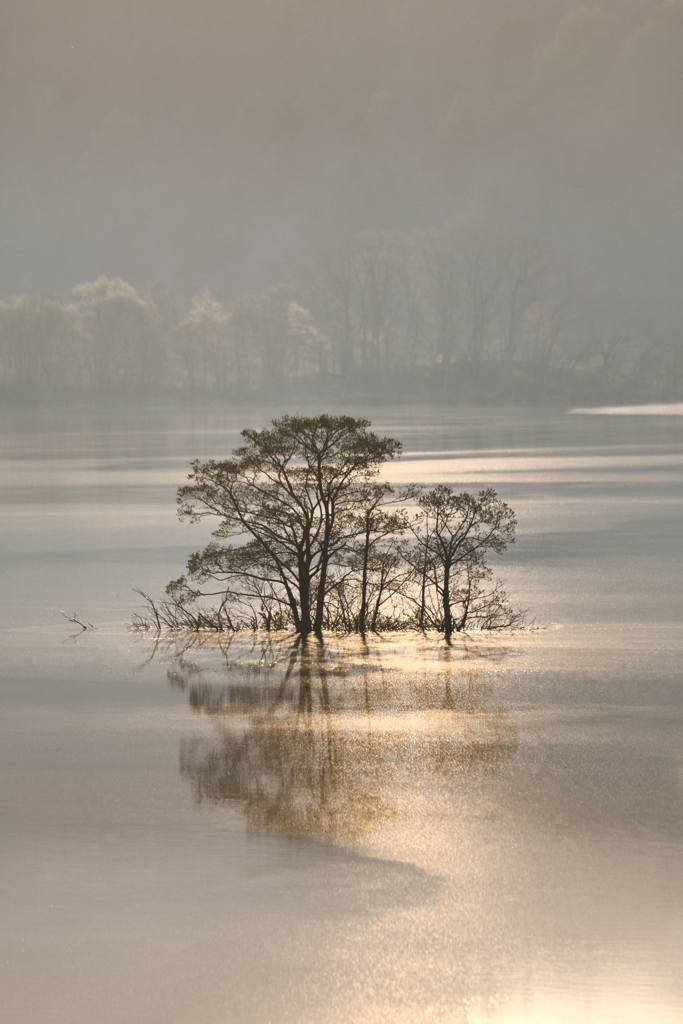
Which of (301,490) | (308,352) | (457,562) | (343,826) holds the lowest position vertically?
(343,826)

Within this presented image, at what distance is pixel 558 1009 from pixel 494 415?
107255 millimetres

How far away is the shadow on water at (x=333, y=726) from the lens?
10.0 meters

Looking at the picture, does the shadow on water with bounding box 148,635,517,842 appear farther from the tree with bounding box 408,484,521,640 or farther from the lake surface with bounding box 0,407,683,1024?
the tree with bounding box 408,484,521,640

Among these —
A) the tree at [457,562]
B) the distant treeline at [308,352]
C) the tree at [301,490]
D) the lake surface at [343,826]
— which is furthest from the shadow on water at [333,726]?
the distant treeline at [308,352]

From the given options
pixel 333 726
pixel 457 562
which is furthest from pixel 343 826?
pixel 457 562

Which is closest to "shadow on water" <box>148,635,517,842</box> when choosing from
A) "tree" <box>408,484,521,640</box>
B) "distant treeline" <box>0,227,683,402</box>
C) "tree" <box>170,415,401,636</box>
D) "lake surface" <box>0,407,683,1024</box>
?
"lake surface" <box>0,407,683,1024</box>

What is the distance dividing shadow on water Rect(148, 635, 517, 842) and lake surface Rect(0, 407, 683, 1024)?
37 millimetres

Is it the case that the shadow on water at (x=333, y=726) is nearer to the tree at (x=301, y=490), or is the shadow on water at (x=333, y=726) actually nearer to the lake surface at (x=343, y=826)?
the lake surface at (x=343, y=826)

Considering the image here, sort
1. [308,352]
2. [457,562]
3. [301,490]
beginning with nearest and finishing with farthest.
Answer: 1. [301,490]
2. [457,562]
3. [308,352]

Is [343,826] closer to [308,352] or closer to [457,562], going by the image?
[457,562]

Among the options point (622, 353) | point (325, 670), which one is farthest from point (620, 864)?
point (622, 353)

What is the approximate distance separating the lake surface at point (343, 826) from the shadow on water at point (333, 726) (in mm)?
37

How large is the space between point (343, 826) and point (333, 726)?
8.57 feet

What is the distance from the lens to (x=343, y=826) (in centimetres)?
940
